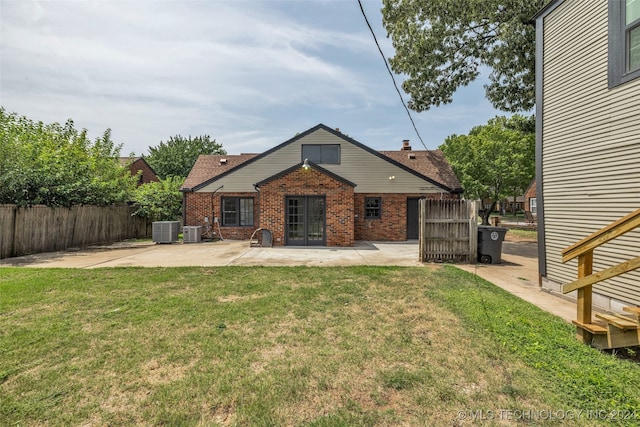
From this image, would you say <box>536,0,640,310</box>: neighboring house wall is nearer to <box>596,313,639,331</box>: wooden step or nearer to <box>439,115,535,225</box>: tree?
<box>596,313,639,331</box>: wooden step

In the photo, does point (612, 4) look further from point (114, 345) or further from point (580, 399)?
point (114, 345)

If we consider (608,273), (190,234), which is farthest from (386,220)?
(608,273)

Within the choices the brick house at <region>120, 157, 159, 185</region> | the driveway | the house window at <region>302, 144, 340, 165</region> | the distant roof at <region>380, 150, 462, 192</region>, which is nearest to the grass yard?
the driveway

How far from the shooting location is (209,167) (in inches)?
685

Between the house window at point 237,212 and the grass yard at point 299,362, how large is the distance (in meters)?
9.72

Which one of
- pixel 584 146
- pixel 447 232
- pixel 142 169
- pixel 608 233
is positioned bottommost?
pixel 447 232

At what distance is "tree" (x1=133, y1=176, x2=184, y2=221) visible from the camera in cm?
1559

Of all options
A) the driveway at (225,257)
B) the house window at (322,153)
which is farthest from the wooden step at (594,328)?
the house window at (322,153)

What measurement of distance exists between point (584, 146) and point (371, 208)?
32.1 feet

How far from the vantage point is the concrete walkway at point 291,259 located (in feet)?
24.0

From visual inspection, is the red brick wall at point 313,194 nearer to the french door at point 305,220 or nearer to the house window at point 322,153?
the french door at point 305,220

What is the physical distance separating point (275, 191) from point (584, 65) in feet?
32.9

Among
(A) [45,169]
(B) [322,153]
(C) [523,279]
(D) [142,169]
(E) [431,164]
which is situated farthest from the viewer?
(D) [142,169]

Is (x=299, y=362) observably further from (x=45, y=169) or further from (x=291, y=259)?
(x=45, y=169)
